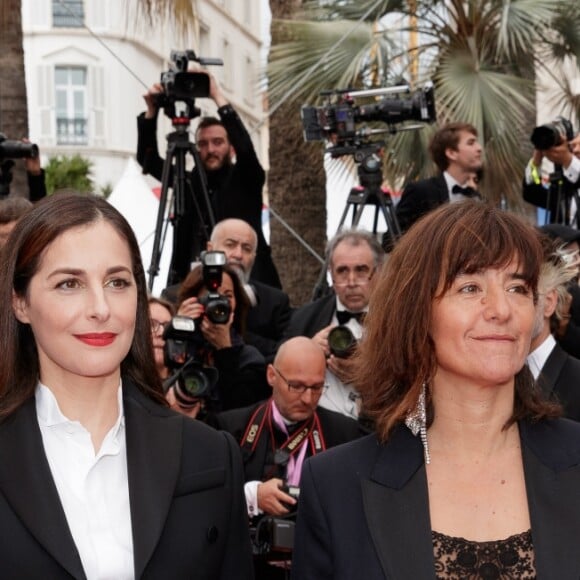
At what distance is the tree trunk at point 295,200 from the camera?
11.0 m

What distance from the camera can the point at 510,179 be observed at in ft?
37.4

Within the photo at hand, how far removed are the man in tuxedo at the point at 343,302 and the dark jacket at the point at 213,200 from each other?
114 cm

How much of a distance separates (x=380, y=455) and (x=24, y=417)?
0.90 m

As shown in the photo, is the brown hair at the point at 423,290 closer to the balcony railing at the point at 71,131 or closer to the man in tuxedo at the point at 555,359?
the man in tuxedo at the point at 555,359

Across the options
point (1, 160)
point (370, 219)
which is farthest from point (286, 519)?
point (370, 219)

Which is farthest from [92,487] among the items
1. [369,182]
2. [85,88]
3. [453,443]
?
[85,88]

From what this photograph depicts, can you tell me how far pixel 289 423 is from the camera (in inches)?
230

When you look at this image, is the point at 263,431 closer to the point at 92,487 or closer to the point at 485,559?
the point at 92,487

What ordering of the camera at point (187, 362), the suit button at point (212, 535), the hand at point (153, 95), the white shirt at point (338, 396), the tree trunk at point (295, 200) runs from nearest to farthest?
the suit button at point (212, 535) → the camera at point (187, 362) → the white shirt at point (338, 396) → the hand at point (153, 95) → the tree trunk at point (295, 200)

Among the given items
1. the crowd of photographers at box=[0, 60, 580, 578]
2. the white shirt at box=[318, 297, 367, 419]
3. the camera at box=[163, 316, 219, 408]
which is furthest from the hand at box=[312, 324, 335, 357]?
the camera at box=[163, 316, 219, 408]

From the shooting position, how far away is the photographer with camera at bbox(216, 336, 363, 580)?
18.7 ft

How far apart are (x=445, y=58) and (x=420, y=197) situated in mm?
3780

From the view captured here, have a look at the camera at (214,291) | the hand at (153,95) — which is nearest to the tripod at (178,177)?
the hand at (153,95)

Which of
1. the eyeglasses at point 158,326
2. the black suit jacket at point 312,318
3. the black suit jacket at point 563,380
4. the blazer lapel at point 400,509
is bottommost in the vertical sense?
the black suit jacket at point 312,318
